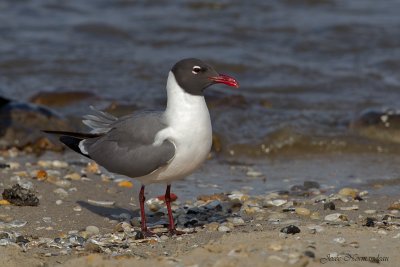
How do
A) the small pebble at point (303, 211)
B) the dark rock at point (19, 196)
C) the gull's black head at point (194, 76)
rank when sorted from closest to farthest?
the gull's black head at point (194, 76)
the small pebble at point (303, 211)
the dark rock at point (19, 196)

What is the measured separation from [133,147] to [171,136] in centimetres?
39

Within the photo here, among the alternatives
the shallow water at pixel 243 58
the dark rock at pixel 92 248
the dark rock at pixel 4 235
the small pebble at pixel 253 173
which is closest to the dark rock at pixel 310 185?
the small pebble at pixel 253 173

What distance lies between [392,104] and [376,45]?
3660 mm

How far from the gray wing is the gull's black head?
32 centimetres

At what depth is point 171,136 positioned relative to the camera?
6215 millimetres

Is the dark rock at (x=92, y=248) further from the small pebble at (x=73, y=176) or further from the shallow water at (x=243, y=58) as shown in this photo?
the shallow water at (x=243, y=58)

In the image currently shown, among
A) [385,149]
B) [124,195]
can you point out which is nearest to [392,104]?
[385,149]

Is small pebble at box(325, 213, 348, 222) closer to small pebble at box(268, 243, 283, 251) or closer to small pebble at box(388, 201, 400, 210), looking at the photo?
small pebble at box(388, 201, 400, 210)

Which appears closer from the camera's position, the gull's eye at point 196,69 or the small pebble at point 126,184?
the gull's eye at point 196,69

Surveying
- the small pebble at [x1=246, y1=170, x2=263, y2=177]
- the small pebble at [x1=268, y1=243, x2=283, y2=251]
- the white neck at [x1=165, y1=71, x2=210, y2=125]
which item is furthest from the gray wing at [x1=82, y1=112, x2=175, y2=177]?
the small pebble at [x1=246, y1=170, x2=263, y2=177]

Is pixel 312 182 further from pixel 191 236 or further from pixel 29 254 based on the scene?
pixel 29 254

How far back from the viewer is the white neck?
246 inches

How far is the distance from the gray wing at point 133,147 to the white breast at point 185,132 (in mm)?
59

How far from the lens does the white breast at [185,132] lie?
6.20m
